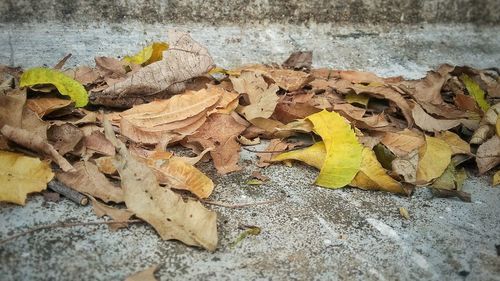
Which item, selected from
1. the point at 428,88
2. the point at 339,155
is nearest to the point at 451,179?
the point at 339,155

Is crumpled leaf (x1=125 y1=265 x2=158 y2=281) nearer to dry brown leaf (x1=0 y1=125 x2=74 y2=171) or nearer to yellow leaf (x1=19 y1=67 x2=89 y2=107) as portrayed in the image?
dry brown leaf (x1=0 y1=125 x2=74 y2=171)

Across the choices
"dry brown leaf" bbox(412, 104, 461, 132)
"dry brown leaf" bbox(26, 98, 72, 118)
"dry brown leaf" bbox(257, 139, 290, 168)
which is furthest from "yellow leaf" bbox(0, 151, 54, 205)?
"dry brown leaf" bbox(412, 104, 461, 132)

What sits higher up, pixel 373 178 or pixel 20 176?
pixel 20 176

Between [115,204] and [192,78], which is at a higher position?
[192,78]

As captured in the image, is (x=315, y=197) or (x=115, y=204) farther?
(x=315, y=197)

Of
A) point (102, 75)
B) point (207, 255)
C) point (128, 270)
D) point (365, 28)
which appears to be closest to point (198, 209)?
point (207, 255)

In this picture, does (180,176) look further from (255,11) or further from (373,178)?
(255,11)

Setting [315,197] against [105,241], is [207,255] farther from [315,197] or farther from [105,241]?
[315,197]

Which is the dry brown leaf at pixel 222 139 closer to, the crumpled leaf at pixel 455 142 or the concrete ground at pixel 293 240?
the concrete ground at pixel 293 240
